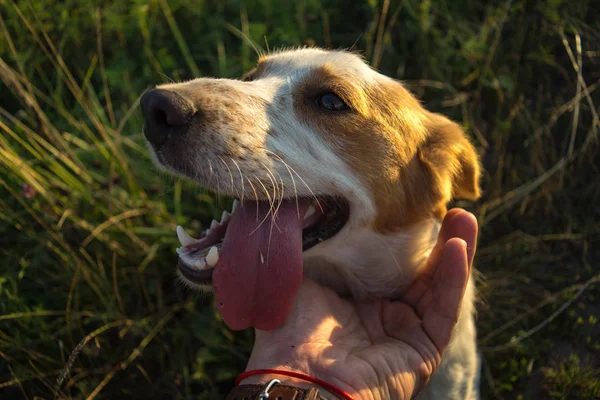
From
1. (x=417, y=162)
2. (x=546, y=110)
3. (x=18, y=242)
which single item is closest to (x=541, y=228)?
(x=546, y=110)

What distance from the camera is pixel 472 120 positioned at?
402cm

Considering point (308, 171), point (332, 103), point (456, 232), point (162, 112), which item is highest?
point (162, 112)

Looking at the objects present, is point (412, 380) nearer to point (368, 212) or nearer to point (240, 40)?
point (368, 212)

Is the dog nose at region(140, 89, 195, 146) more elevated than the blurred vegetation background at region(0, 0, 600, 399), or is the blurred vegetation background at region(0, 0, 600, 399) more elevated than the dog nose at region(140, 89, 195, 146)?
the dog nose at region(140, 89, 195, 146)

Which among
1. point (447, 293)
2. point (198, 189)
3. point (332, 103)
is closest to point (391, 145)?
point (332, 103)

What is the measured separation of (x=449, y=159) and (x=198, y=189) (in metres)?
1.80

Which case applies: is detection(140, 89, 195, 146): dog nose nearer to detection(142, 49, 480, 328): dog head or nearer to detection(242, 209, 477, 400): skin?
detection(142, 49, 480, 328): dog head

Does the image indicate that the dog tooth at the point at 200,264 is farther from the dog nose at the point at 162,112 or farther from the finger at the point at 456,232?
the finger at the point at 456,232

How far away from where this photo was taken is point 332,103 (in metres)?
2.35

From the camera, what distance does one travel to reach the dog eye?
2.34m

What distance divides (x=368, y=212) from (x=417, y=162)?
38 cm

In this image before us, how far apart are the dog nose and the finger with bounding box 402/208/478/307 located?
1320mm

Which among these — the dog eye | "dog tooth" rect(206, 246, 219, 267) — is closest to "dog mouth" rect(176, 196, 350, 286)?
"dog tooth" rect(206, 246, 219, 267)

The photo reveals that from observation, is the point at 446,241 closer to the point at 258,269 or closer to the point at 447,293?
the point at 447,293
